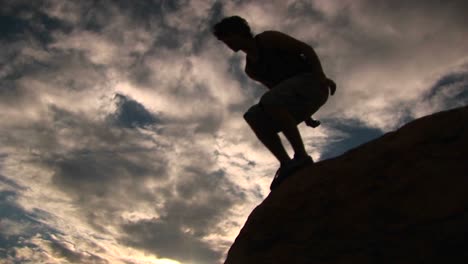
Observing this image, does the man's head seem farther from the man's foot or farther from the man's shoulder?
the man's foot

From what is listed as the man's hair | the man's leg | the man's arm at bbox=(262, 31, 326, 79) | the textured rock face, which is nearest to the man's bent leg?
the man's leg

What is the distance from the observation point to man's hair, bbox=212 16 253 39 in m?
5.00

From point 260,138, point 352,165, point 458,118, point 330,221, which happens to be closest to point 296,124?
point 260,138

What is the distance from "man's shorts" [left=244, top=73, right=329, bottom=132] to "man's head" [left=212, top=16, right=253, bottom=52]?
2.58 ft

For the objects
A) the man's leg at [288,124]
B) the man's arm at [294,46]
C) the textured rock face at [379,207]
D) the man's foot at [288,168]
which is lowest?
the textured rock face at [379,207]

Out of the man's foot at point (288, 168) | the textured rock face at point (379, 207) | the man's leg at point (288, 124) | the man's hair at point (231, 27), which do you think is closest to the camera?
the textured rock face at point (379, 207)

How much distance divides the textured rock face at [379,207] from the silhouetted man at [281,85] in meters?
0.51

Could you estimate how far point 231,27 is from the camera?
500 centimetres

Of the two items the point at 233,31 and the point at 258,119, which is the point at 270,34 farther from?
the point at 258,119

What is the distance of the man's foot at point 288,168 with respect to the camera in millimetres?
4898

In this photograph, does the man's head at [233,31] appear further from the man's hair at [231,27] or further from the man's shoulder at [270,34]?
the man's shoulder at [270,34]

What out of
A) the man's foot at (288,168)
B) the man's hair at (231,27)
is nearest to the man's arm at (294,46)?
the man's hair at (231,27)

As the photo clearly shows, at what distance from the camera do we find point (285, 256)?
3834 millimetres

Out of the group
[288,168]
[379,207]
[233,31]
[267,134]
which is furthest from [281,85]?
[379,207]
